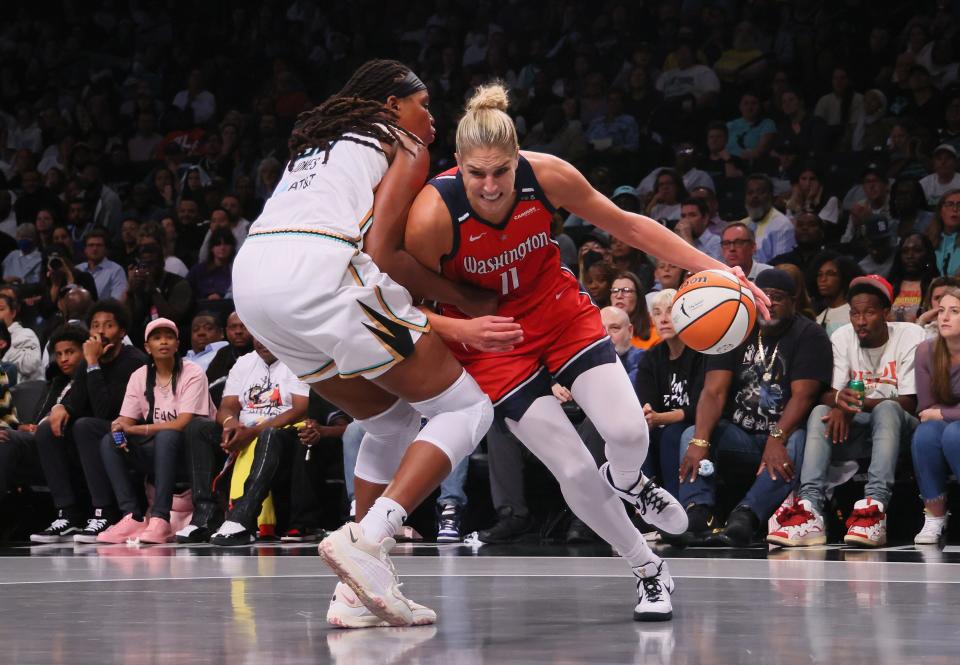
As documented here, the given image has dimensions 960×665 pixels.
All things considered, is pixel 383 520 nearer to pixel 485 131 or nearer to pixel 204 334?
pixel 485 131

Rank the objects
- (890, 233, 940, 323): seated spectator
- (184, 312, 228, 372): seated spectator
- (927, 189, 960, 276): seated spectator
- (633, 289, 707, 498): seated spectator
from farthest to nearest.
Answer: (184, 312, 228, 372): seated spectator → (927, 189, 960, 276): seated spectator → (890, 233, 940, 323): seated spectator → (633, 289, 707, 498): seated spectator

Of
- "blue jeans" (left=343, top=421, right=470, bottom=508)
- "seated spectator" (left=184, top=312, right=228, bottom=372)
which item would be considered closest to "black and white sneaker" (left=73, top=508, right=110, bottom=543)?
"seated spectator" (left=184, top=312, right=228, bottom=372)

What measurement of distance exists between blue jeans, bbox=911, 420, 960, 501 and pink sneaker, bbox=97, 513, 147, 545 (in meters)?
4.09

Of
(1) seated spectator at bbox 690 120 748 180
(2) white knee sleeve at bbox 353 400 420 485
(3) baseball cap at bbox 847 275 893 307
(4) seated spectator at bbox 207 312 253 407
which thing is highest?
(1) seated spectator at bbox 690 120 748 180

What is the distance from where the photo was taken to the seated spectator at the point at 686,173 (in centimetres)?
929

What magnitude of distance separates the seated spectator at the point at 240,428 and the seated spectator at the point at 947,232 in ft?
12.1

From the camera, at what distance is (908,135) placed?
344 inches

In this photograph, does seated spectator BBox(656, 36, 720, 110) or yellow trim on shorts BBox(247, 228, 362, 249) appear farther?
seated spectator BBox(656, 36, 720, 110)

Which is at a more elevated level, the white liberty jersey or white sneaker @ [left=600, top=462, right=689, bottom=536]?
the white liberty jersey

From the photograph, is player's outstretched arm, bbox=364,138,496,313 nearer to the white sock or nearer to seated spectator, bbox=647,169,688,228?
the white sock

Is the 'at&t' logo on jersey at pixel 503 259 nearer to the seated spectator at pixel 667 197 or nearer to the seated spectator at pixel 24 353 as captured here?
the seated spectator at pixel 667 197

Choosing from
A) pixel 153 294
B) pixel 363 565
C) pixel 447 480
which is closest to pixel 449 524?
pixel 447 480

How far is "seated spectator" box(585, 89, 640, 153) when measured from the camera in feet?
33.7

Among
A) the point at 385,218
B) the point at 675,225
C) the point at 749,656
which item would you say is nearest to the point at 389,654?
the point at 749,656
